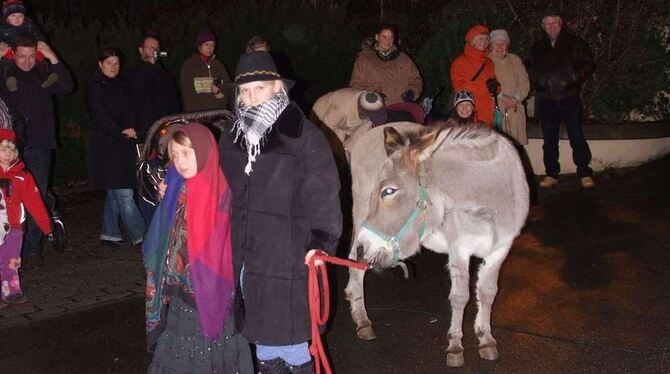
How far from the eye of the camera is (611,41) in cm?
1139

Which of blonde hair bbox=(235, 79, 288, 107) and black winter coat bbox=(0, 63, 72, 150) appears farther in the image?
black winter coat bbox=(0, 63, 72, 150)

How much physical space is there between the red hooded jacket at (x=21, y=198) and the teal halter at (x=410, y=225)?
337cm

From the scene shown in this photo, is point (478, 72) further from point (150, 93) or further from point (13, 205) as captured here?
point (13, 205)

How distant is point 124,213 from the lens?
7918 millimetres

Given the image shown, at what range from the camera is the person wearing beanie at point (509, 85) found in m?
9.16

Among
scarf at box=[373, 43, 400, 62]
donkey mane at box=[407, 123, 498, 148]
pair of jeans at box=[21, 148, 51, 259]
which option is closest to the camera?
donkey mane at box=[407, 123, 498, 148]

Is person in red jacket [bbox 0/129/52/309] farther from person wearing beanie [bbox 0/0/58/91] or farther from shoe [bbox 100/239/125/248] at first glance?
shoe [bbox 100/239/125/248]

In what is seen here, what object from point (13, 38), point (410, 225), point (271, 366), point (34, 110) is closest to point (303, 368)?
point (271, 366)

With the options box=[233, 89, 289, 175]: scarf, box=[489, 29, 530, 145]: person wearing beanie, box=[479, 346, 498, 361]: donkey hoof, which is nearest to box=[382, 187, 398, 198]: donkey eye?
box=[233, 89, 289, 175]: scarf

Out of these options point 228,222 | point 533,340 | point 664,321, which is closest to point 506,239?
point 533,340

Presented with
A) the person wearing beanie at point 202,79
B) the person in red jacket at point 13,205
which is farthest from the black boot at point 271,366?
the person wearing beanie at point 202,79

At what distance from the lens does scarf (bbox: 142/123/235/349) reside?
12.5 feet

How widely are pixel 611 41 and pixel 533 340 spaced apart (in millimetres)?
7258

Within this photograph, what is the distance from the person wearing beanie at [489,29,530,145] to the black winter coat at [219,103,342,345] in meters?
5.72
